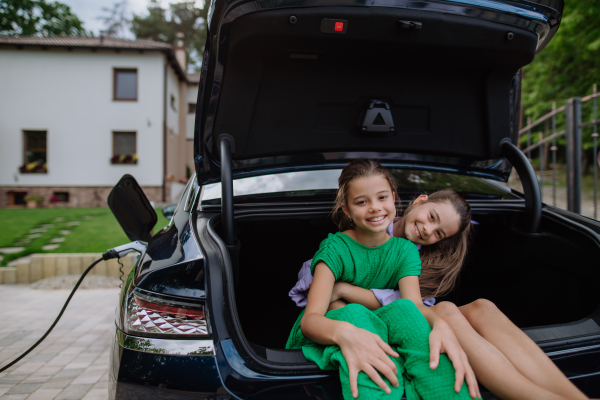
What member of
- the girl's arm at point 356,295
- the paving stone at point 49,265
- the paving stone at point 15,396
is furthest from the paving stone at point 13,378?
the paving stone at point 49,265

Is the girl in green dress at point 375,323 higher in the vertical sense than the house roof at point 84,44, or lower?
lower

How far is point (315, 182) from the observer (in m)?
1.98

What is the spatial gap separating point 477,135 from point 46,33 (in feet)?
97.9

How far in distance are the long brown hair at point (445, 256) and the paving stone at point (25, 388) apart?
7.56 feet

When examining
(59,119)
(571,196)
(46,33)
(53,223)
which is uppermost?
(46,33)

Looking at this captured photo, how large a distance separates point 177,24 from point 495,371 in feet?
96.6

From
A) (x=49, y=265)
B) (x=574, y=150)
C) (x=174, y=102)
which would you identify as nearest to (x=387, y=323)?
(x=574, y=150)

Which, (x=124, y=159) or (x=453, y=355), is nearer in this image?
(x=453, y=355)

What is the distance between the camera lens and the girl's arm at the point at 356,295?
138 centimetres

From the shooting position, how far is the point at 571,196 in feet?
14.9

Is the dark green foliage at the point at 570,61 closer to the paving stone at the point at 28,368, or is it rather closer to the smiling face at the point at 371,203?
the smiling face at the point at 371,203

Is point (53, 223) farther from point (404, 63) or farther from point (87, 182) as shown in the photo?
point (404, 63)

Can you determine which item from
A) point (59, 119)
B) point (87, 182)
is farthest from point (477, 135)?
point (59, 119)

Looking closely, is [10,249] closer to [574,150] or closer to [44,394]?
[44,394]
